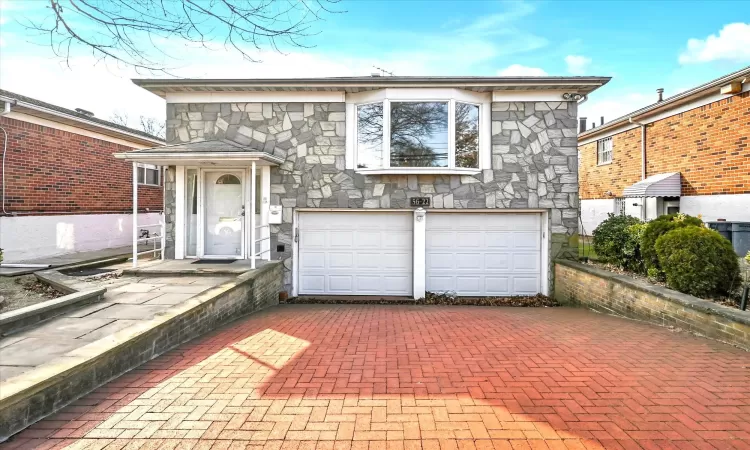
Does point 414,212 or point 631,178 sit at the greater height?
point 631,178

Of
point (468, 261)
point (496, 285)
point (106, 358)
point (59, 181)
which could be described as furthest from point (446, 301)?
point (59, 181)

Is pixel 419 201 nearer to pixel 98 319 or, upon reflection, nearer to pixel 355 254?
pixel 355 254

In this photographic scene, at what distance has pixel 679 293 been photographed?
18.5 ft

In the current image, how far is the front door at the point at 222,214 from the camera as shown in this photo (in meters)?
8.79

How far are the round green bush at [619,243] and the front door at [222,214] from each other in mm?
7769

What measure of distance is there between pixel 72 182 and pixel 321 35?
28.8 ft

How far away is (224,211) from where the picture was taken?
8.82 metres

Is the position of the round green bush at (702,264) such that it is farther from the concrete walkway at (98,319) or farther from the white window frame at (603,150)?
the white window frame at (603,150)

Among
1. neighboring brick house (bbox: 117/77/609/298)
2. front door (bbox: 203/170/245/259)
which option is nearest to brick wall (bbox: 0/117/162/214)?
neighboring brick house (bbox: 117/77/609/298)

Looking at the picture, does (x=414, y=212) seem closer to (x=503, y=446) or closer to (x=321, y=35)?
(x=321, y=35)

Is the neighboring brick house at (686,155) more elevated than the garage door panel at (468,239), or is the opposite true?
the neighboring brick house at (686,155)

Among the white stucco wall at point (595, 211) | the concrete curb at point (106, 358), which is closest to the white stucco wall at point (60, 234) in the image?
the concrete curb at point (106, 358)

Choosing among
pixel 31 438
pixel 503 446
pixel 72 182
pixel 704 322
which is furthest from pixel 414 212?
pixel 72 182

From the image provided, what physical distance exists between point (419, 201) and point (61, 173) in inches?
344
